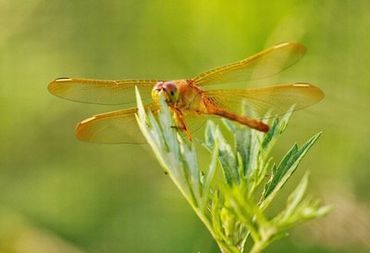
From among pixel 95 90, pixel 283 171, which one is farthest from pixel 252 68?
pixel 283 171

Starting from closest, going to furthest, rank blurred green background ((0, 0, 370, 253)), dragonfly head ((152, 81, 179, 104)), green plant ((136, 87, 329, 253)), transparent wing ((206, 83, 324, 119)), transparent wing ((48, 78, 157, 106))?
green plant ((136, 87, 329, 253))
dragonfly head ((152, 81, 179, 104))
transparent wing ((206, 83, 324, 119))
transparent wing ((48, 78, 157, 106))
blurred green background ((0, 0, 370, 253))

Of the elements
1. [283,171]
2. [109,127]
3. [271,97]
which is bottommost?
[283,171]

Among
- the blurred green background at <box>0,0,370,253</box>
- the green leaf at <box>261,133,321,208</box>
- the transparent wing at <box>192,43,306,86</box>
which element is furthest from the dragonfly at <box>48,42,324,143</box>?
the blurred green background at <box>0,0,370,253</box>

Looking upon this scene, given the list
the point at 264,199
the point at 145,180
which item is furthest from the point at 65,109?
the point at 264,199

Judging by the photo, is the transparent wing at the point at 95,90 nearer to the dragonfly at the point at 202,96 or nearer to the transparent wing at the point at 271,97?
the dragonfly at the point at 202,96

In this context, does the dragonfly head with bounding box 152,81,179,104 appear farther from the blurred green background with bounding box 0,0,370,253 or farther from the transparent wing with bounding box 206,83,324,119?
the blurred green background with bounding box 0,0,370,253

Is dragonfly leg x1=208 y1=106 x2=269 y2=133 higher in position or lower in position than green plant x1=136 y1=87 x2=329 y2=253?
higher

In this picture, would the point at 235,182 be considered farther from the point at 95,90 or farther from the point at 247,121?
the point at 95,90
